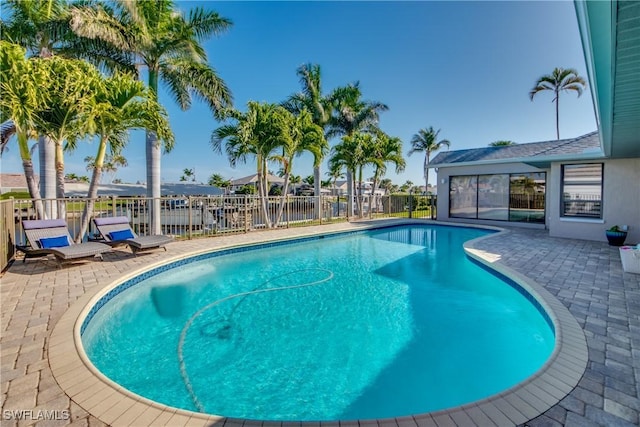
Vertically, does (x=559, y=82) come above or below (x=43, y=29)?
above

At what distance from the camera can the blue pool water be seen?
3.14 meters

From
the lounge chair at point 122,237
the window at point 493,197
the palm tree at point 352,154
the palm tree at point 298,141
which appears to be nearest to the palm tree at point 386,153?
the palm tree at point 352,154

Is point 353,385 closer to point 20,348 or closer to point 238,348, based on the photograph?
point 238,348

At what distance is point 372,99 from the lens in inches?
762

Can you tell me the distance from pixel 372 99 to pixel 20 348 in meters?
19.6

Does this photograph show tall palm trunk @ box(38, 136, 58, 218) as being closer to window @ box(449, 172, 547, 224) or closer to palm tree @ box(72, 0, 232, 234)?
palm tree @ box(72, 0, 232, 234)

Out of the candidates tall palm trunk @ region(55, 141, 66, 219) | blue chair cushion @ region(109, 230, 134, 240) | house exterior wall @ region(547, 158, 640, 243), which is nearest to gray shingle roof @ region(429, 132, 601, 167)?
house exterior wall @ region(547, 158, 640, 243)

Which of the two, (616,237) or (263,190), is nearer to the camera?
(616,237)

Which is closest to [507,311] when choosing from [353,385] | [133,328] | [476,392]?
[476,392]

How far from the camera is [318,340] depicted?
14.1ft

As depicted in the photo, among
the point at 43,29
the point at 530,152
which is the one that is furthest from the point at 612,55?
the point at 43,29

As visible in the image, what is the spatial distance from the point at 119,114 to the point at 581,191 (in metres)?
14.8

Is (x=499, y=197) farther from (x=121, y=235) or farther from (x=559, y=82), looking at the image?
(x=121, y=235)

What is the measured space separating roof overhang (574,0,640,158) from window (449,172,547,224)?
9.57m
